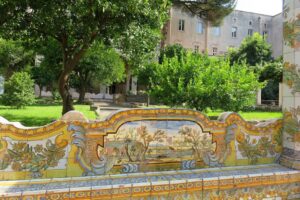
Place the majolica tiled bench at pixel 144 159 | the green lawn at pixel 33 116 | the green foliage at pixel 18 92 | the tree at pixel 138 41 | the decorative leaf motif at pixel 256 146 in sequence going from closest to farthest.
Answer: the majolica tiled bench at pixel 144 159 → the decorative leaf motif at pixel 256 146 → the tree at pixel 138 41 → the green lawn at pixel 33 116 → the green foliage at pixel 18 92

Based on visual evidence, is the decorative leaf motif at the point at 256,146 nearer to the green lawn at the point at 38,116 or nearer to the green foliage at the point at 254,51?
the green lawn at the point at 38,116

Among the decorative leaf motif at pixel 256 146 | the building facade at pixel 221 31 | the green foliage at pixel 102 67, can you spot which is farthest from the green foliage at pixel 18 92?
the building facade at pixel 221 31

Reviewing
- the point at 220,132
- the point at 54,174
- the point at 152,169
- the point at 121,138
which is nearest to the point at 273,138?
the point at 220,132

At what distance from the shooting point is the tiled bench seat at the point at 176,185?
2.68 meters

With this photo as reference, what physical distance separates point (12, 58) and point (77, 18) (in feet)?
69.8

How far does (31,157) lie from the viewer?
9.39 feet

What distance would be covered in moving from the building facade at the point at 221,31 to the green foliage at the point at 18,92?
22.9 meters

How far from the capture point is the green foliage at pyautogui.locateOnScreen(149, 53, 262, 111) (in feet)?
23.8

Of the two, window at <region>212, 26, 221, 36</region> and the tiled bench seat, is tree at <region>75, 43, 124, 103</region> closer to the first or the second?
the tiled bench seat

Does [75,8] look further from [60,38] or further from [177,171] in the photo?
[177,171]

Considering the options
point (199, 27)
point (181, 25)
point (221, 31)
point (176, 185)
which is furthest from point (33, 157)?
point (221, 31)

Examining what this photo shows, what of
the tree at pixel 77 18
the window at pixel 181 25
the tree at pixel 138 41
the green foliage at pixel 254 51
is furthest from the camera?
the window at pixel 181 25

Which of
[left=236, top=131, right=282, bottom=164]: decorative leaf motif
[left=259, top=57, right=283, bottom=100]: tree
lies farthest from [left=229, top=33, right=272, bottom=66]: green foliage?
[left=236, top=131, right=282, bottom=164]: decorative leaf motif

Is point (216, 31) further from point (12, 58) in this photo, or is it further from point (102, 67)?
point (12, 58)
